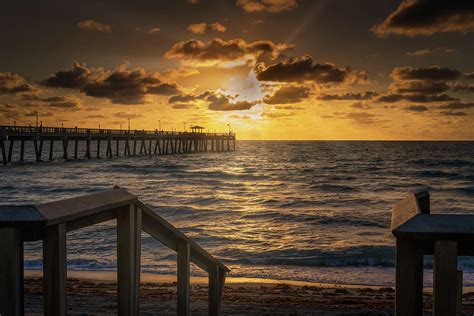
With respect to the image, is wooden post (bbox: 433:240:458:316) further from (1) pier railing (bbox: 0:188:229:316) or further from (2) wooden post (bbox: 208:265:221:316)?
(2) wooden post (bbox: 208:265:221:316)

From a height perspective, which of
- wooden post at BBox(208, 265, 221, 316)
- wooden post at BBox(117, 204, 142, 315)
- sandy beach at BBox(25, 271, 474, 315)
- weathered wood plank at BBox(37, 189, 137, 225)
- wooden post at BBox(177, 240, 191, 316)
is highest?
weathered wood plank at BBox(37, 189, 137, 225)

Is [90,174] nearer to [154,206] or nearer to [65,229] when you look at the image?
[154,206]

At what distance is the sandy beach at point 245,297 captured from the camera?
8227mm

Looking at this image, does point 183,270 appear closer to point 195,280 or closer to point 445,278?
point 445,278

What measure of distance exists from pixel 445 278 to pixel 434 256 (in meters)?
0.09

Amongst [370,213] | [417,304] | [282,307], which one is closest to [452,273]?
[417,304]

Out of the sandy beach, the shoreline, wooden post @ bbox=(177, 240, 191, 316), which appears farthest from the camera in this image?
the shoreline

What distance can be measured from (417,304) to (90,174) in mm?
47978

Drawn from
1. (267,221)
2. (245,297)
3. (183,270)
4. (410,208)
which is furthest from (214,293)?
(267,221)

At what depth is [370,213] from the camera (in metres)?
24.0

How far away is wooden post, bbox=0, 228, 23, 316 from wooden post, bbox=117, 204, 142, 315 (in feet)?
2.38

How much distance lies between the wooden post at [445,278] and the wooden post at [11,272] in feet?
5.25

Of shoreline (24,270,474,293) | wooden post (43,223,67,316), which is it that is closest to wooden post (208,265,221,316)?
wooden post (43,223,67,316)

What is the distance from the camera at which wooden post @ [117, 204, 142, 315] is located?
2506 millimetres
